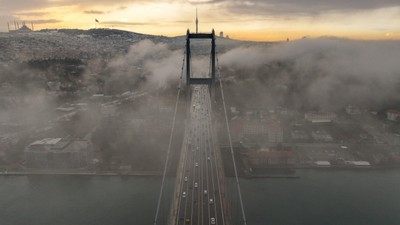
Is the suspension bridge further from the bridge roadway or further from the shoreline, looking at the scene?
the shoreline

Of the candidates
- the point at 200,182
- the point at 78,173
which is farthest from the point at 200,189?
the point at 78,173

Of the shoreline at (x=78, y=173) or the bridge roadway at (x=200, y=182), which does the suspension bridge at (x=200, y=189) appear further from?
the shoreline at (x=78, y=173)

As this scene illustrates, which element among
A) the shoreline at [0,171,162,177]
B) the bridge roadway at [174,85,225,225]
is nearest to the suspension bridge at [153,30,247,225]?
the bridge roadway at [174,85,225,225]

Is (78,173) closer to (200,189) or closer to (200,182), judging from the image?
(200,182)

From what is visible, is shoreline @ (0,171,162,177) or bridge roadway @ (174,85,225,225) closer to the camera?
bridge roadway @ (174,85,225,225)

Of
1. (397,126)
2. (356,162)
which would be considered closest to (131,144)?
(356,162)

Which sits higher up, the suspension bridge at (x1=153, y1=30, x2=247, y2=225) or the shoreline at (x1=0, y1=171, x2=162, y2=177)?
the suspension bridge at (x1=153, y1=30, x2=247, y2=225)

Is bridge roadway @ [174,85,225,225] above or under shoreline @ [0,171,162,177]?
above

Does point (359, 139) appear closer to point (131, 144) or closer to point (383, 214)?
point (383, 214)

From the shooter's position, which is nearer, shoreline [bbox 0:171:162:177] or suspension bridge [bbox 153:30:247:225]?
suspension bridge [bbox 153:30:247:225]
